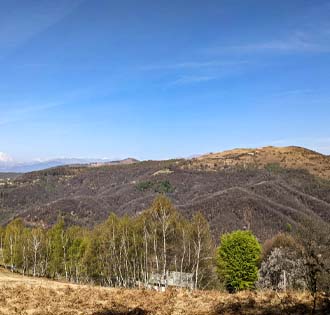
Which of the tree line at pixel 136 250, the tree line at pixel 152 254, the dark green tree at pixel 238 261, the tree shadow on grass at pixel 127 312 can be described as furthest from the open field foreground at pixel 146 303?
the dark green tree at pixel 238 261

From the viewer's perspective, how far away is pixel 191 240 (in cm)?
5453

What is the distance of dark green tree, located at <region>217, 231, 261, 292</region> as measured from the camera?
217 ft

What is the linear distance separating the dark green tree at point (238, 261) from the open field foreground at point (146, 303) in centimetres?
4475

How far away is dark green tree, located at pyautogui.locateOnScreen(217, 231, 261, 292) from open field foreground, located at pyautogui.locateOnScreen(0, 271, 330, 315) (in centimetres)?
4475

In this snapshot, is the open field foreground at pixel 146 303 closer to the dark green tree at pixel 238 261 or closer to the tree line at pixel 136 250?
the tree line at pixel 136 250

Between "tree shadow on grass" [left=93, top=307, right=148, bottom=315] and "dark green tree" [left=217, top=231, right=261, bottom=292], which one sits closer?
"tree shadow on grass" [left=93, top=307, right=148, bottom=315]

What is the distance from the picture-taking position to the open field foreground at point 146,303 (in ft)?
59.0

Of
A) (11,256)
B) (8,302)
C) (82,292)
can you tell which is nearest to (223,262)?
(11,256)

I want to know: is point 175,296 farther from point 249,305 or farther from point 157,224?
point 157,224

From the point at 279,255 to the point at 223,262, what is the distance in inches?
604

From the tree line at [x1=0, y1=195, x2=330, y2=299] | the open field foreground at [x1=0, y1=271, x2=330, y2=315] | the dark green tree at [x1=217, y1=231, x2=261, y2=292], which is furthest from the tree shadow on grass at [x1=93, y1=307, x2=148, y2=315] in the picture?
the dark green tree at [x1=217, y1=231, x2=261, y2=292]

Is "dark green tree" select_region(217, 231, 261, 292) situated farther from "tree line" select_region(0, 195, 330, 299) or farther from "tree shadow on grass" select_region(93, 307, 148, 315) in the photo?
"tree shadow on grass" select_region(93, 307, 148, 315)

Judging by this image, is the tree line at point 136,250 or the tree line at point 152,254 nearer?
the tree line at point 136,250

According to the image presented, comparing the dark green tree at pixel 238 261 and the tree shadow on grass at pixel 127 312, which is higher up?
the tree shadow on grass at pixel 127 312
